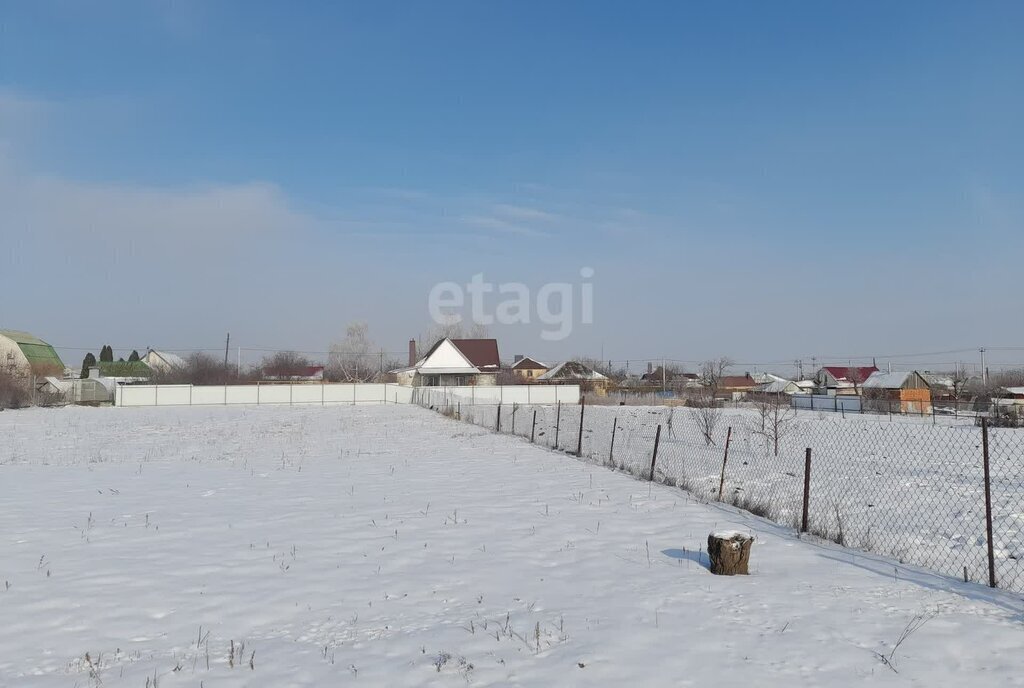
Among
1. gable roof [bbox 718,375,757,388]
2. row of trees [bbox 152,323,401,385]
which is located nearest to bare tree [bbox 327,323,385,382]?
row of trees [bbox 152,323,401,385]

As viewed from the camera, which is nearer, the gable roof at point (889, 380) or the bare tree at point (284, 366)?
the gable roof at point (889, 380)

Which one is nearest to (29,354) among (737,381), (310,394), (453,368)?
(310,394)

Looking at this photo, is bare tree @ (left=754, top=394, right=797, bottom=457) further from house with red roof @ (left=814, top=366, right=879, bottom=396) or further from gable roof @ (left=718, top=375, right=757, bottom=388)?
gable roof @ (left=718, top=375, right=757, bottom=388)

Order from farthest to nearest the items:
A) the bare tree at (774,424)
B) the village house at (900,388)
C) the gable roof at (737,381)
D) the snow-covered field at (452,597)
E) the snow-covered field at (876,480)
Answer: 1. the gable roof at (737,381)
2. the village house at (900,388)
3. the bare tree at (774,424)
4. the snow-covered field at (876,480)
5. the snow-covered field at (452,597)

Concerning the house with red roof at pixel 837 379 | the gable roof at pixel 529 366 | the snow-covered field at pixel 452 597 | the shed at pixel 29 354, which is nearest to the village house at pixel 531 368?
the gable roof at pixel 529 366

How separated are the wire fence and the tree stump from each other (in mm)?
2222

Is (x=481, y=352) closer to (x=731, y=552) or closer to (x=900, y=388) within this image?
(x=900, y=388)

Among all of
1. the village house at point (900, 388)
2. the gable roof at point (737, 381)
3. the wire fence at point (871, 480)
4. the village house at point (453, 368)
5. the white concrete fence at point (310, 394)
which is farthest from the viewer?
the gable roof at point (737, 381)

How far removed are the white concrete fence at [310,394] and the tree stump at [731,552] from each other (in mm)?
38773

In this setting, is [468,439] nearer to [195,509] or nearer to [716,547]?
[195,509]

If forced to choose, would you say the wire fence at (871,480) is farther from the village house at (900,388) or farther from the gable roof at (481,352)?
the gable roof at (481,352)

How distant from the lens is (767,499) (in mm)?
12344

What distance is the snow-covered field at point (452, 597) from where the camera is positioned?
4504mm

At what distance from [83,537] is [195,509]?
6.11 ft
